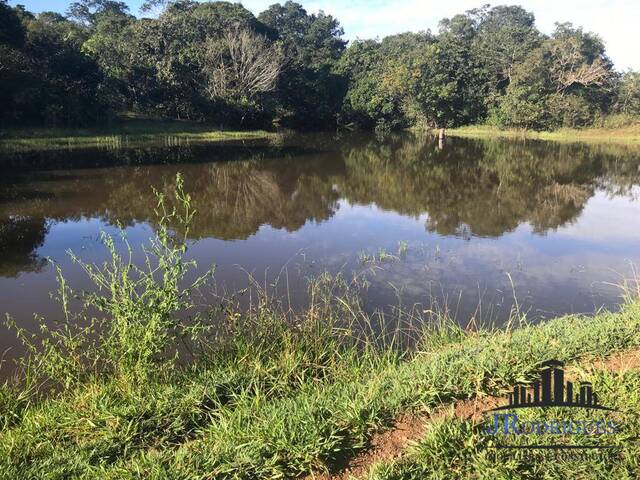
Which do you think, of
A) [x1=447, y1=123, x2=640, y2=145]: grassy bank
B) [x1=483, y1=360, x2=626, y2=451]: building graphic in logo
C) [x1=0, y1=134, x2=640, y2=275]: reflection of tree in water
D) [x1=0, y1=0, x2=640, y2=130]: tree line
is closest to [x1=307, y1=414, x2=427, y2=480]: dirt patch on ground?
[x1=483, y1=360, x2=626, y2=451]: building graphic in logo

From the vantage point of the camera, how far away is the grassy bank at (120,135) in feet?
73.5

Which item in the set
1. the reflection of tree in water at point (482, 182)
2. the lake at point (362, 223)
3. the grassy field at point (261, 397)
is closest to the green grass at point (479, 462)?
the grassy field at point (261, 397)

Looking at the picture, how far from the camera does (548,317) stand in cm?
569

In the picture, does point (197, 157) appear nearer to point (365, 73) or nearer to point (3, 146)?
point (3, 146)

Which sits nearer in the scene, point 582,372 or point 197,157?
point 582,372

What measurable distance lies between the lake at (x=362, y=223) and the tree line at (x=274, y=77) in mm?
7541

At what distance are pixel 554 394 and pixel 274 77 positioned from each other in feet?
102

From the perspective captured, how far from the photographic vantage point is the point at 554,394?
9.93ft

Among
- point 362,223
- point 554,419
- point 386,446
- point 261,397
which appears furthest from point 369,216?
point 386,446

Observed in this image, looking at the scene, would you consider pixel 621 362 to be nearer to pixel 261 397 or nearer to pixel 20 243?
pixel 261 397

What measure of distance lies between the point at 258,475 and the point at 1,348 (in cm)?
335

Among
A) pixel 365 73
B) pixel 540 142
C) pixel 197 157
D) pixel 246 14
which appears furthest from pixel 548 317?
pixel 246 14

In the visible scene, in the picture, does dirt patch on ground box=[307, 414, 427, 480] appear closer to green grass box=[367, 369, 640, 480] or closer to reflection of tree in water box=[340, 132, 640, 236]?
green grass box=[367, 369, 640, 480]

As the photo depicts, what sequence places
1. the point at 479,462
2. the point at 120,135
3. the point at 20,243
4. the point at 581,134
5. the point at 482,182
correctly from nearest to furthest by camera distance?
the point at 479,462
the point at 20,243
the point at 482,182
the point at 120,135
the point at 581,134
